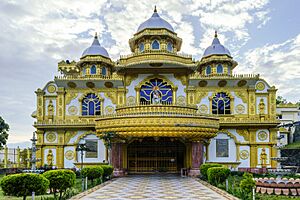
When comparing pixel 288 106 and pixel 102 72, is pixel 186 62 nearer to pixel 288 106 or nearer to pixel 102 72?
pixel 102 72

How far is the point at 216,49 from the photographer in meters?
27.4

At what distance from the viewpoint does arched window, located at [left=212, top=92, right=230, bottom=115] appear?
26.0m

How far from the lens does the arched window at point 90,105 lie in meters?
26.2

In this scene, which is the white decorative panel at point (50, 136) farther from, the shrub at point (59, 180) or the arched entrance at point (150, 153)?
the shrub at point (59, 180)

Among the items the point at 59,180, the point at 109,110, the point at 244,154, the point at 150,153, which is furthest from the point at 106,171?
the point at 244,154

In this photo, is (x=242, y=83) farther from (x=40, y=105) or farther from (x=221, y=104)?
(x=40, y=105)

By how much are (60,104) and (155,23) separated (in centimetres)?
895

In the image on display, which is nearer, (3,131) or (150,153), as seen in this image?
(150,153)

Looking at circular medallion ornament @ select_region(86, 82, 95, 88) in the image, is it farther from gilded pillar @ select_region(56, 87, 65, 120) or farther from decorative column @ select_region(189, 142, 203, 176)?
decorative column @ select_region(189, 142, 203, 176)

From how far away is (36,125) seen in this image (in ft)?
83.6

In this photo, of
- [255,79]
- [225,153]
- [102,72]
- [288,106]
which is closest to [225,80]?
[255,79]

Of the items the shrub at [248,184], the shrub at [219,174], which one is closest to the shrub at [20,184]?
the shrub at [248,184]

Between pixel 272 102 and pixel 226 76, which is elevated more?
pixel 226 76

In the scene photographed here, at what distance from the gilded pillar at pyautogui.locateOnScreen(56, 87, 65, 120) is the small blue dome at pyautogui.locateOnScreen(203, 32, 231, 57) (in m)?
10.8
